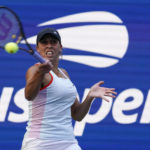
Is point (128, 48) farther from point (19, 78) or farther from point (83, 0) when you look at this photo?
point (19, 78)

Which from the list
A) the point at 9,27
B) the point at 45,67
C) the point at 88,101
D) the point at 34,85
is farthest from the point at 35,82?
the point at 88,101

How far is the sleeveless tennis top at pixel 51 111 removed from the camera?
10.7ft

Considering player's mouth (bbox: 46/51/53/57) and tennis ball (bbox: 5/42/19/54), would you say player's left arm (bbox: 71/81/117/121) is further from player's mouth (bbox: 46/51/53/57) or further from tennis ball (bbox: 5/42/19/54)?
tennis ball (bbox: 5/42/19/54)

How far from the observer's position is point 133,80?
5.64 metres

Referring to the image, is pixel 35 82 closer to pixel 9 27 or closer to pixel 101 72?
pixel 9 27

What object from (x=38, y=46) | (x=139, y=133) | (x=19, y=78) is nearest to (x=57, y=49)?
(x=38, y=46)

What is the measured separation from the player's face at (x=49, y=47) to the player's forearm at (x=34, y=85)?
0.94 feet

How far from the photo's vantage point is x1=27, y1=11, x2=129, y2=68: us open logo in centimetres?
559

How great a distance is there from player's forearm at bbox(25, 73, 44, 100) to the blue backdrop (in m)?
2.36

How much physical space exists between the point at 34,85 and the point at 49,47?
1.20 ft

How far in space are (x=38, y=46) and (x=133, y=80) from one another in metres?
2.39

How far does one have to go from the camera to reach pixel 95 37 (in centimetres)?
561

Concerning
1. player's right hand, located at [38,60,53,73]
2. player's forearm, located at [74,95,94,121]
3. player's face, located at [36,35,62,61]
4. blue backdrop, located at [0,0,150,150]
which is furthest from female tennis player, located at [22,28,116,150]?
blue backdrop, located at [0,0,150,150]

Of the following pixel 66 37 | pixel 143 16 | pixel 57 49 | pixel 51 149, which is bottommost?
pixel 51 149
